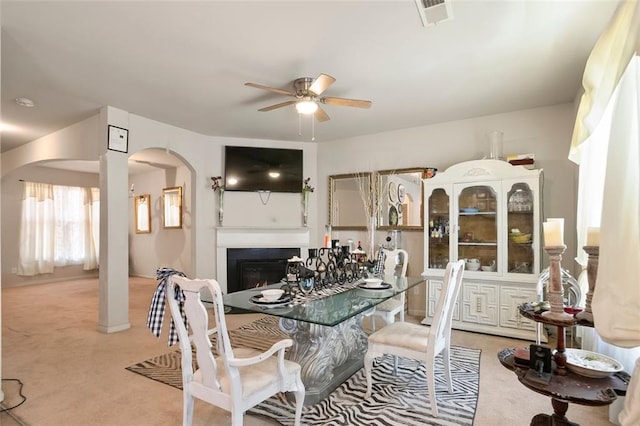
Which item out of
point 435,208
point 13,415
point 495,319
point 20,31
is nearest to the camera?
point 13,415

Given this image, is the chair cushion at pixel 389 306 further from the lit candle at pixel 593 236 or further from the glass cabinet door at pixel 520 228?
the lit candle at pixel 593 236

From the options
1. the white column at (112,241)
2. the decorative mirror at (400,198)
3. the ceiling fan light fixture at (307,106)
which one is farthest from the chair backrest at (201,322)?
the decorative mirror at (400,198)

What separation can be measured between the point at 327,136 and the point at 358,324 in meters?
3.00

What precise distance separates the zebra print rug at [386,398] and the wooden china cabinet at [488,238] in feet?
2.62

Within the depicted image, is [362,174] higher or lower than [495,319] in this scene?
higher

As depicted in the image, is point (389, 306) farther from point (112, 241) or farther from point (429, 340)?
point (112, 241)

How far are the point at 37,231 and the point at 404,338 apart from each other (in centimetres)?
795

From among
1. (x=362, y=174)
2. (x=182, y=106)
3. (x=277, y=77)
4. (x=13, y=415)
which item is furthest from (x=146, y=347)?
(x=362, y=174)

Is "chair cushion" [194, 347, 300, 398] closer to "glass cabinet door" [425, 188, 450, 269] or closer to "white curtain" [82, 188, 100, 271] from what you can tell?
"glass cabinet door" [425, 188, 450, 269]

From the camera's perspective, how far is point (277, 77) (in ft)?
9.96

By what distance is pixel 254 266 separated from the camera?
518 cm

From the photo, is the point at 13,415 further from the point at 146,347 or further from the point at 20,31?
the point at 20,31

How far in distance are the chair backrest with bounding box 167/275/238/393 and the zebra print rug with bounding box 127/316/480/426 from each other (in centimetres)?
70

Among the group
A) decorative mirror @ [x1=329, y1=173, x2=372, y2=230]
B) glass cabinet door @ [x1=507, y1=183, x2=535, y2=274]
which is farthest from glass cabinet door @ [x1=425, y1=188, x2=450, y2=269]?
decorative mirror @ [x1=329, y1=173, x2=372, y2=230]
